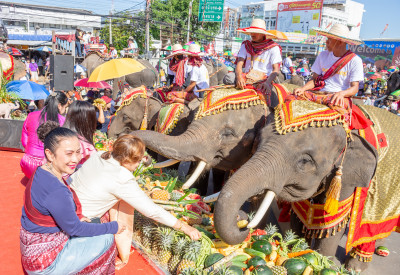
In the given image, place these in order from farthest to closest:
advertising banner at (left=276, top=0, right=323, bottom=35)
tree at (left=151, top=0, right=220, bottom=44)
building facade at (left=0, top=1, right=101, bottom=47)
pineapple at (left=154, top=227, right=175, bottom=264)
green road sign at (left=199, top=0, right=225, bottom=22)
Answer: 1. advertising banner at (left=276, top=0, right=323, bottom=35)
2. tree at (left=151, top=0, right=220, bottom=44)
3. building facade at (left=0, top=1, right=101, bottom=47)
4. green road sign at (left=199, top=0, right=225, bottom=22)
5. pineapple at (left=154, top=227, right=175, bottom=264)

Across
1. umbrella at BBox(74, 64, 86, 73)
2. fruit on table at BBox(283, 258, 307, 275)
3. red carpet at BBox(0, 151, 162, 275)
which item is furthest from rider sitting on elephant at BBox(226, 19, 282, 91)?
umbrella at BBox(74, 64, 86, 73)

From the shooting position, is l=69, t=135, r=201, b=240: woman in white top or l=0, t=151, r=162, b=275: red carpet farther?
l=0, t=151, r=162, b=275: red carpet

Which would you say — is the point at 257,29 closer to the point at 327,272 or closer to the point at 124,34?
the point at 327,272

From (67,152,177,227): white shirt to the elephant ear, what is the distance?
2.05 meters

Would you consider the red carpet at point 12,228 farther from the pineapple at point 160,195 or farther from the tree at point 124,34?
the tree at point 124,34

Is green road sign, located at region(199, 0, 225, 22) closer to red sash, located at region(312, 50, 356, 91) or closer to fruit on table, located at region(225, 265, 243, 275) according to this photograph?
red sash, located at region(312, 50, 356, 91)

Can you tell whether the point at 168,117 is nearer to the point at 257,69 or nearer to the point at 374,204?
the point at 257,69

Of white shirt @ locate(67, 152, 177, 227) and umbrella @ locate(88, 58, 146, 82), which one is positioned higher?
umbrella @ locate(88, 58, 146, 82)

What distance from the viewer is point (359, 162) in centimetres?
372

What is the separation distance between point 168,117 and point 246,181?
2810 millimetres

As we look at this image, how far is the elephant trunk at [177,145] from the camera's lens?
4.06 m

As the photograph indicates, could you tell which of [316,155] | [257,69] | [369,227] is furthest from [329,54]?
[369,227]

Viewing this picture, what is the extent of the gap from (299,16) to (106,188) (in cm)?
6553

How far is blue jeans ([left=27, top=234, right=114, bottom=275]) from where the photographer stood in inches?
103
